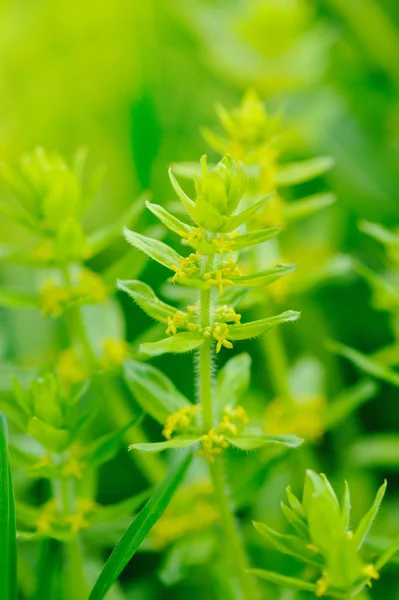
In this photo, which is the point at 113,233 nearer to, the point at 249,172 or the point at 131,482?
the point at 249,172

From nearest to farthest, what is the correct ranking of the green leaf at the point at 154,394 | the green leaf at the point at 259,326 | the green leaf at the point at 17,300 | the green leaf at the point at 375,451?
the green leaf at the point at 259,326, the green leaf at the point at 154,394, the green leaf at the point at 17,300, the green leaf at the point at 375,451

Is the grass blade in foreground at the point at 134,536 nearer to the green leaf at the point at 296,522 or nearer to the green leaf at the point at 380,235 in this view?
the green leaf at the point at 296,522

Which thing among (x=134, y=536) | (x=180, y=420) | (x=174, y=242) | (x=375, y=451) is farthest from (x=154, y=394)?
(x=174, y=242)

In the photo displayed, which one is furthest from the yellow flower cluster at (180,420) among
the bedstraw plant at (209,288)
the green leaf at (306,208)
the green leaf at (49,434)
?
the green leaf at (306,208)

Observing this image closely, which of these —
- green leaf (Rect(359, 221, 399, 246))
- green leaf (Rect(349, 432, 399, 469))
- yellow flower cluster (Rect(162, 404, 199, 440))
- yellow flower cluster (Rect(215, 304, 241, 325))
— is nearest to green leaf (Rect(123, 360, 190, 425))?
yellow flower cluster (Rect(162, 404, 199, 440))

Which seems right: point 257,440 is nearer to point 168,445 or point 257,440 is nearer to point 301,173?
point 168,445

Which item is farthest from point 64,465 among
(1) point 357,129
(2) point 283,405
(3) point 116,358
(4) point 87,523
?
(1) point 357,129
